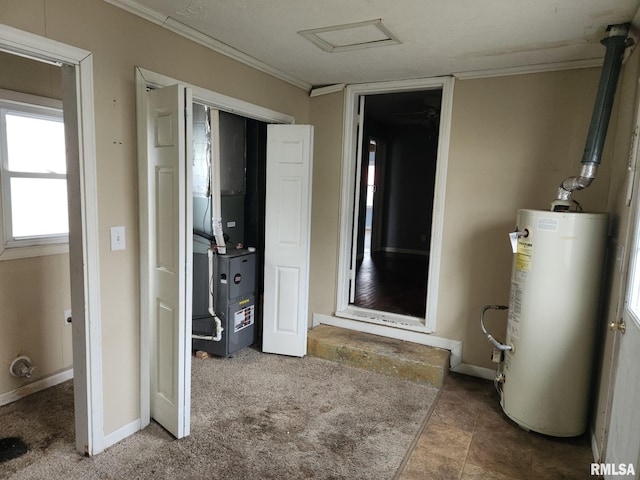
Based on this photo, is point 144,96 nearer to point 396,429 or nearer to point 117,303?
point 117,303

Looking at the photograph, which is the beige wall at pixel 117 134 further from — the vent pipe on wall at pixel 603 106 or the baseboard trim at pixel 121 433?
the vent pipe on wall at pixel 603 106

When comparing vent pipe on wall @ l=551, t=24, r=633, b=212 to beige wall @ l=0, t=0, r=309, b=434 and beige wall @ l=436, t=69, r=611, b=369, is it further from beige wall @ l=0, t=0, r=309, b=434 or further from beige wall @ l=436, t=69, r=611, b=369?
beige wall @ l=0, t=0, r=309, b=434

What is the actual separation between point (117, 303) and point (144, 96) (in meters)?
1.14

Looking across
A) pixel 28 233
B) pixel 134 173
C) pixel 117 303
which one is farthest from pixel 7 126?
pixel 117 303

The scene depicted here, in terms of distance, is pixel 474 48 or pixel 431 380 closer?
pixel 474 48

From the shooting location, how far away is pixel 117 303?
220 centimetres

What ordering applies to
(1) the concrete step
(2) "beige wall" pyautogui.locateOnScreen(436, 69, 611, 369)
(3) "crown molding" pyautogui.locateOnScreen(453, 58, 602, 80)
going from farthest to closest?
(1) the concrete step
(2) "beige wall" pyautogui.locateOnScreen(436, 69, 611, 369)
(3) "crown molding" pyautogui.locateOnScreen(453, 58, 602, 80)

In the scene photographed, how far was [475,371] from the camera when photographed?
3236mm

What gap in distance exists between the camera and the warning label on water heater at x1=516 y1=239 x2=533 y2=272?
7.90ft

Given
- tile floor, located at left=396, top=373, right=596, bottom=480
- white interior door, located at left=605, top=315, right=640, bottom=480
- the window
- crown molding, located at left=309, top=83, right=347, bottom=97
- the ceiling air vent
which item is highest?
the ceiling air vent

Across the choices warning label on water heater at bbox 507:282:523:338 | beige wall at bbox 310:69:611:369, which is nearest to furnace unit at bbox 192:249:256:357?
beige wall at bbox 310:69:611:369

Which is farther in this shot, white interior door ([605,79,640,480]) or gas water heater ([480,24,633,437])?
gas water heater ([480,24,633,437])

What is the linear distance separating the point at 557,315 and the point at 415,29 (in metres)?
1.84

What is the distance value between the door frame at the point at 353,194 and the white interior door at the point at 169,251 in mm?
1772
